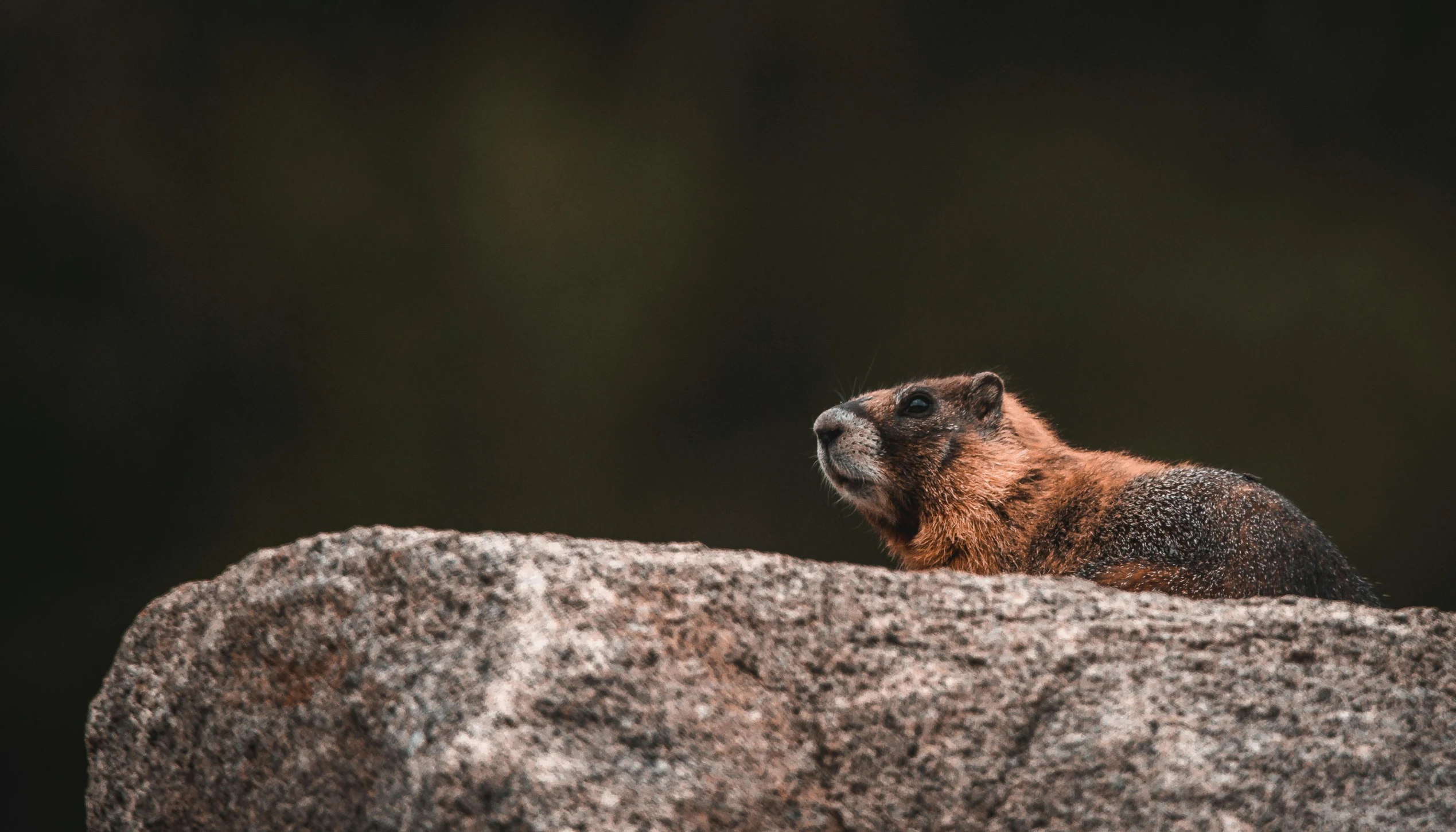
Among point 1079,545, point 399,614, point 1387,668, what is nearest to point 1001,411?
point 1079,545

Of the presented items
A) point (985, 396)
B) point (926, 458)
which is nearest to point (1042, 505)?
point (926, 458)

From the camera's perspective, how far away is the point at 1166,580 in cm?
278

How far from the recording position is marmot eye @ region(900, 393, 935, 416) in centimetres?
380

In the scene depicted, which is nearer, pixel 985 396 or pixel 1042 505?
pixel 1042 505

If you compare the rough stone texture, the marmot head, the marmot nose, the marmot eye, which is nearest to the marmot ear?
the marmot head

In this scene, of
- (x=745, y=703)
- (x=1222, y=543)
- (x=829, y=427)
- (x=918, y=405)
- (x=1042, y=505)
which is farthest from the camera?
(x=918, y=405)

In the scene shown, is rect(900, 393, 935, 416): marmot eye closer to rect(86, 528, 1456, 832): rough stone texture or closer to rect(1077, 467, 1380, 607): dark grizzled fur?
rect(1077, 467, 1380, 607): dark grizzled fur

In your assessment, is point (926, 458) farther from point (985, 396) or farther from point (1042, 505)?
point (1042, 505)

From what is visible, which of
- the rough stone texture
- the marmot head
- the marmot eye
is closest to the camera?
the rough stone texture

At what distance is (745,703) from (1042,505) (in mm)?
1705

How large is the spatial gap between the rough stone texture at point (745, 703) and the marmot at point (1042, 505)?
1.98 feet

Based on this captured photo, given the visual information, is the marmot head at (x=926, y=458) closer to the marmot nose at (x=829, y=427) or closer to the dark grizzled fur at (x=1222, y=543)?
the marmot nose at (x=829, y=427)

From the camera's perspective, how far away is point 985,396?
3857 mm

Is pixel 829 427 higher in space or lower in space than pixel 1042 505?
higher
